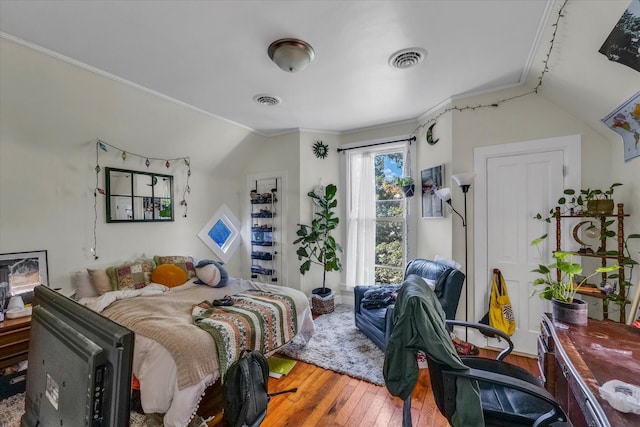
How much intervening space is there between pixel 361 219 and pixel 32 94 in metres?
3.58

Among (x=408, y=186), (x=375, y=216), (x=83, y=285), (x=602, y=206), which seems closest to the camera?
(x=602, y=206)

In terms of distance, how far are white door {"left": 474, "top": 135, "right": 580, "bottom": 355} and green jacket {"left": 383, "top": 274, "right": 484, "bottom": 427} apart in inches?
71.0

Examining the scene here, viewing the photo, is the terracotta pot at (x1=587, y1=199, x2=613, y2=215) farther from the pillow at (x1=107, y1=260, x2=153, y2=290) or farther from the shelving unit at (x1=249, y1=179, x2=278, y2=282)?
the pillow at (x1=107, y1=260, x2=153, y2=290)

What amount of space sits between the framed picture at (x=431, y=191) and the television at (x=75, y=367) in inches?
124

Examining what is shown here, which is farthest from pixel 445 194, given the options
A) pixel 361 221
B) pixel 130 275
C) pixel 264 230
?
pixel 130 275

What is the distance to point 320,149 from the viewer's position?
410 cm

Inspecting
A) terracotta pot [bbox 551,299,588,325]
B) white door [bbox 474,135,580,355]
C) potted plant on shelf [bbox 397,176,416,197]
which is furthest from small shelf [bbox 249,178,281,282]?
terracotta pot [bbox 551,299,588,325]

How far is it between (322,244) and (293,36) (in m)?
2.73

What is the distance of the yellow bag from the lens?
2.62 metres

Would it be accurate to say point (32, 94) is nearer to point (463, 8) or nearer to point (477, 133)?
point (463, 8)

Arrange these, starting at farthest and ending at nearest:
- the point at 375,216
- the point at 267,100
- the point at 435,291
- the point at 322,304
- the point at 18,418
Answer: the point at 375,216, the point at 322,304, the point at 267,100, the point at 435,291, the point at 18,418

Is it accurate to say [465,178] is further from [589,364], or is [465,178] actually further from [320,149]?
[320,149]

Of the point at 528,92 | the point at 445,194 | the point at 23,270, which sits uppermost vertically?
the point at 528,92

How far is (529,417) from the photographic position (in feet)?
4.10
